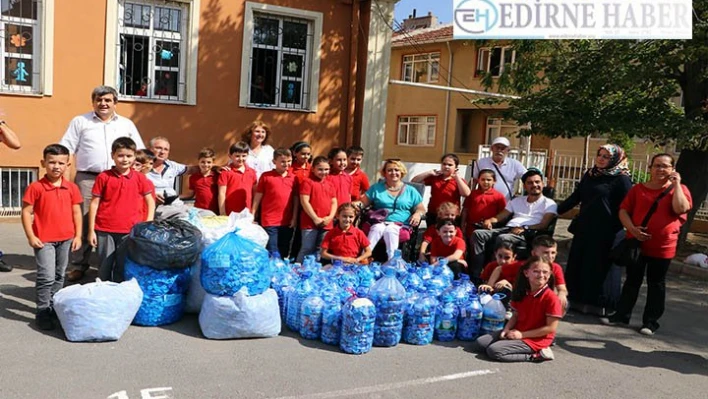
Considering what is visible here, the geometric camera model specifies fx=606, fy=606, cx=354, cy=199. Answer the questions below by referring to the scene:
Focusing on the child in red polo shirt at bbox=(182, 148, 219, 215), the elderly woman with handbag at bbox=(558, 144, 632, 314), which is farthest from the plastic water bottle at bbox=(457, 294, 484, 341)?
the child in red polo shirt at bbox=(182, 148, 219, 215)

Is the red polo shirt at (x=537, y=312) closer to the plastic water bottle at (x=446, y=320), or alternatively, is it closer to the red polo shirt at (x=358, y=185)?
the plastic water bottle at (x=446, y=320)

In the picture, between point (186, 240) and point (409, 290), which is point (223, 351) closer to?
point (186, 240)

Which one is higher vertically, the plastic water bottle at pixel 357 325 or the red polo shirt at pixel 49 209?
the red polo shirt at pixel 49 209

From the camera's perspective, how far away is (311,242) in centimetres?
648

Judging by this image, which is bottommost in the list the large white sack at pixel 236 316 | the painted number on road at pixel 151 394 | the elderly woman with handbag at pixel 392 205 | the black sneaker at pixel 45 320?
the painted number on road at pixel 151 394

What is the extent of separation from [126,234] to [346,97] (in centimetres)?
677

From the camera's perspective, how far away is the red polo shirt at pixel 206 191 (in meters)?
6.42

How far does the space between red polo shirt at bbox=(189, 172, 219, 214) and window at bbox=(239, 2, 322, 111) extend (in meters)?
4.30

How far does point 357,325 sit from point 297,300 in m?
0.66

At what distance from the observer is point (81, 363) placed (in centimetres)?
404

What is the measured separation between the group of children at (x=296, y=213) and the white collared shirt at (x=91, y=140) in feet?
1.38

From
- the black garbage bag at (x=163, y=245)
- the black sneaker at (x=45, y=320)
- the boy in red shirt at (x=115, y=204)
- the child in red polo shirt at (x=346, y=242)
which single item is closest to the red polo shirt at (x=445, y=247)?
the child in red polo shirt at (x=346, y=242)

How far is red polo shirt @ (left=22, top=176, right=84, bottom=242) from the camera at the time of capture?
4578 mm

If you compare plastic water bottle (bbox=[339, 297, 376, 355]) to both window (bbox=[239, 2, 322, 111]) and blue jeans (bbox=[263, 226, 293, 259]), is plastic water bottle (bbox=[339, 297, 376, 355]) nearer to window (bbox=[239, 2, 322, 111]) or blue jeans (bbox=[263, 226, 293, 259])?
blue jeans (bbox=[263, 226, 293, 259])
